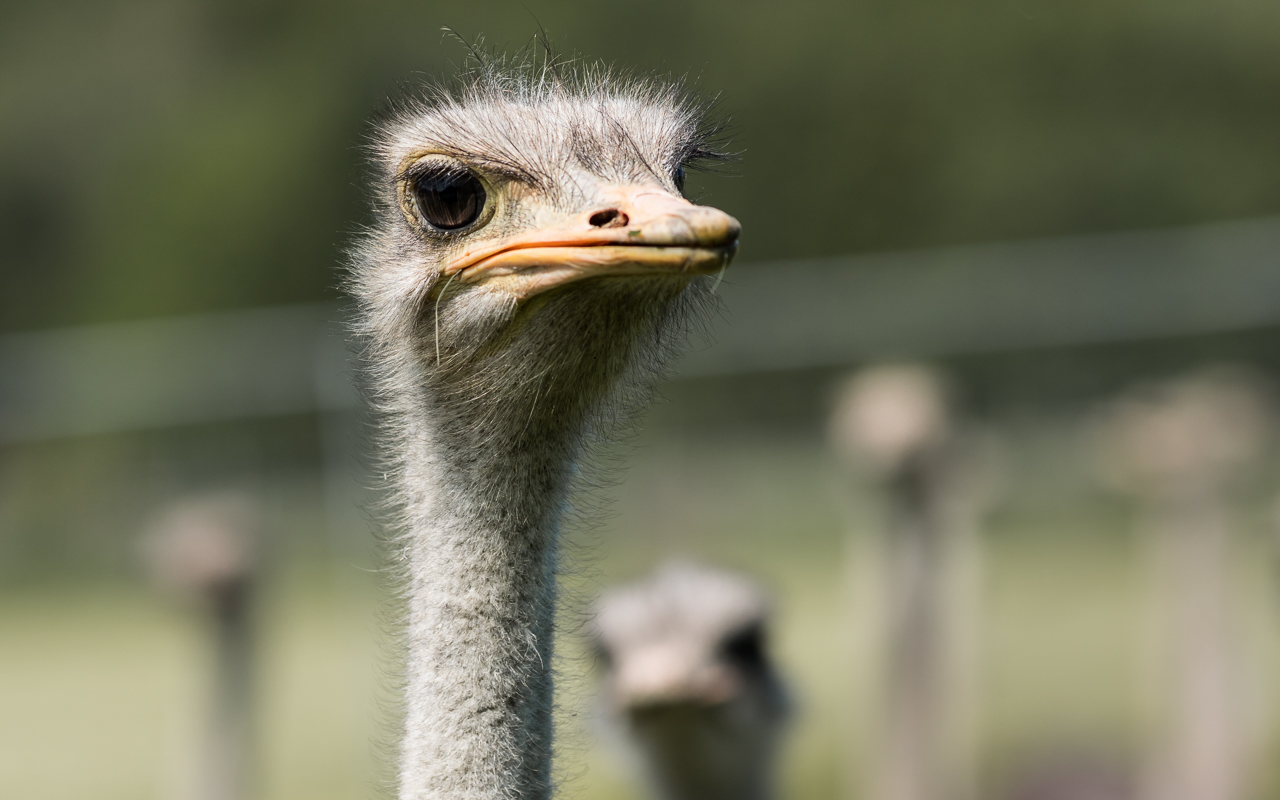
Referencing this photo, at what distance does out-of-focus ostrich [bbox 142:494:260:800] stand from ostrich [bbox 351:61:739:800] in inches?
198

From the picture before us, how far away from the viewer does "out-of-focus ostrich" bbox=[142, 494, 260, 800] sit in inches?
284

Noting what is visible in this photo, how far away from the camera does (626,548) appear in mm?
13883

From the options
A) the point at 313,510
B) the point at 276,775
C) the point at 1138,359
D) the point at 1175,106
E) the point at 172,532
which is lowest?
the point at 276,775

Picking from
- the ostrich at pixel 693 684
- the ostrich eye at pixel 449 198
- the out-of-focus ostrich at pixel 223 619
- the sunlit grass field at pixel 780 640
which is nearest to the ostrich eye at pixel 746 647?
the ostrich at pixel 693 684

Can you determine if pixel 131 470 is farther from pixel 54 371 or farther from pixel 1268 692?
pixel 1268 692

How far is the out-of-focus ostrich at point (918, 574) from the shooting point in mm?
5977

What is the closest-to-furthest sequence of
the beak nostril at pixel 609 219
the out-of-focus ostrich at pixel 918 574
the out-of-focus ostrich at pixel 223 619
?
the beak nostril at pixel 609 219, the out-of-focus ostrich at pixel 918 574, the out-of-focus ostrich at pixel 223 619

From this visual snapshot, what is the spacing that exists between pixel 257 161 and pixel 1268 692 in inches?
840

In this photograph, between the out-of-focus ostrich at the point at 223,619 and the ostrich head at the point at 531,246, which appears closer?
the ostrich head at the point at 531,246

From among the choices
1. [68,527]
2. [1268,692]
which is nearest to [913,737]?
[1268,692]

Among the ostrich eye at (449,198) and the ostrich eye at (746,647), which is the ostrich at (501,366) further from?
the ostrich eye at (746,647)

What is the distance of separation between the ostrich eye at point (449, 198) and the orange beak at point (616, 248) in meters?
0.06

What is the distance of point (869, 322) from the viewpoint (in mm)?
11828

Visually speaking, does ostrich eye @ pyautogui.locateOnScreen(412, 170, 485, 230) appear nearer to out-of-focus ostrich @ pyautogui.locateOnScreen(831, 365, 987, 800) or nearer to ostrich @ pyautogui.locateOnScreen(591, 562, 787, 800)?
ostrich @ pyautogui.locateOnScreen(591, 562, 787, 800)
